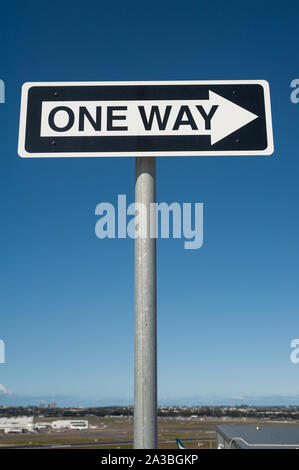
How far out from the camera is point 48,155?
5.74 feet

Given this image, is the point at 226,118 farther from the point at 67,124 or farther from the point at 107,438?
the point at 107,438

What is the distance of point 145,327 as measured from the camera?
1514 mm

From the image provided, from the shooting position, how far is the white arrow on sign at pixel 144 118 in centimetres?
176

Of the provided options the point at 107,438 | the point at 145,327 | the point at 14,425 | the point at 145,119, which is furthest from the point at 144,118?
the point at 14,425

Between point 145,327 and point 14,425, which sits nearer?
point 145,327

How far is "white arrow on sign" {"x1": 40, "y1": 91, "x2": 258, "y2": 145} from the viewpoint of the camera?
176cm

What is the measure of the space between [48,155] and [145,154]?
0.40 meters

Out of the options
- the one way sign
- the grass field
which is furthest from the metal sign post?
the grass field

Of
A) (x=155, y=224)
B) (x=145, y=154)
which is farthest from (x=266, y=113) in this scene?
(x=155, y=224)

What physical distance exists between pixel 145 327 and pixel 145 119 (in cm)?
85

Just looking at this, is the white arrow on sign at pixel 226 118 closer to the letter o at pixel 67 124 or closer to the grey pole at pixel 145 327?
the grey pole at pixel 145 327

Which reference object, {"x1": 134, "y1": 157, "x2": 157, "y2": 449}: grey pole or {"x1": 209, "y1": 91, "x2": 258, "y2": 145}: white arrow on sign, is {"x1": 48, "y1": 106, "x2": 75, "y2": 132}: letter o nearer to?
{"x1": 134, "y1": 157, "x2": 157, "y2": 449}: grey pole

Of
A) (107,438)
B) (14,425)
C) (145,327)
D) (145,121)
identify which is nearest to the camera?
(145,327)
